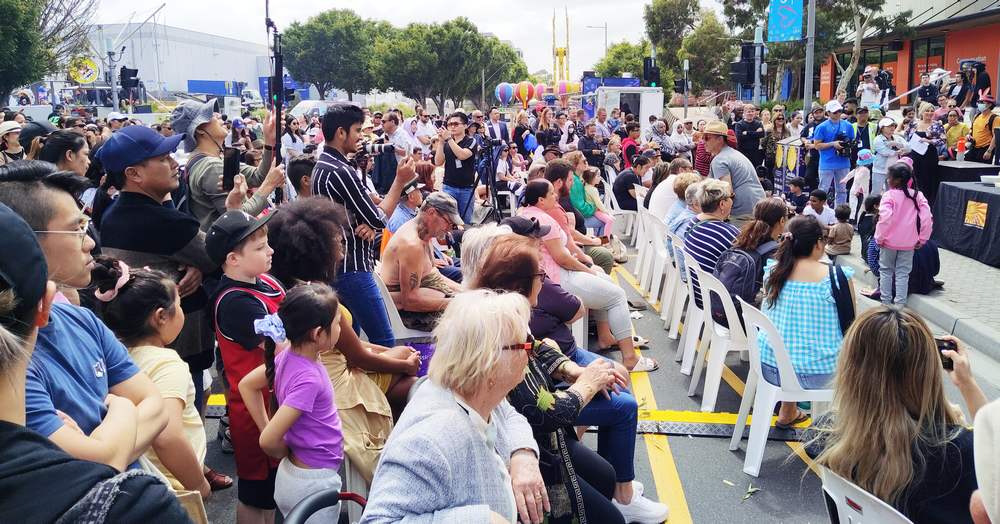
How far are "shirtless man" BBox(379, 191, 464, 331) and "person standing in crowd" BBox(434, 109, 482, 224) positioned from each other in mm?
5027

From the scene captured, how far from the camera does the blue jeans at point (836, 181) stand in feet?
43.6

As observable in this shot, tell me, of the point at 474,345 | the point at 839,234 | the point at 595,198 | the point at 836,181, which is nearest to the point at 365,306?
the point at 474,345

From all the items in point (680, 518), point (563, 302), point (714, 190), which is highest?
point (714, 190)

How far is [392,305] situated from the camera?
16.1 ft

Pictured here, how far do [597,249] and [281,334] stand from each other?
5177 millimetres

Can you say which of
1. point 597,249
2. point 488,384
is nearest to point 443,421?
point 488,384

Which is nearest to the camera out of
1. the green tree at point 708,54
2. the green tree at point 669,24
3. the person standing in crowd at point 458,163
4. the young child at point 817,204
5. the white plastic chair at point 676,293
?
the white plastic chair at point 676,293

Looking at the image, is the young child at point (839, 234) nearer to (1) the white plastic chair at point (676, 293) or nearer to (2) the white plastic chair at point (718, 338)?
(1) the white plastic chair at point (676, 293)

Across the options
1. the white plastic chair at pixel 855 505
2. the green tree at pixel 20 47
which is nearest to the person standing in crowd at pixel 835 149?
the white plastic chair at pixel 855 505

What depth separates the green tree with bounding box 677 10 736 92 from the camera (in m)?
51.3

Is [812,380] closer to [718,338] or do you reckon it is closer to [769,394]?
[769,394]

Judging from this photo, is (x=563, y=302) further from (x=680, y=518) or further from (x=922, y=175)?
(x=922, y=175)

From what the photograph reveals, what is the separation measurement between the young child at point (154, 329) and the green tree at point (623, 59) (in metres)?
65.3

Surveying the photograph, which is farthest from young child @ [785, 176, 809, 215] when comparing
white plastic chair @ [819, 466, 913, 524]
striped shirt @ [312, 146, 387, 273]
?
white plastic chair @ [819, 466, 913, 524]
